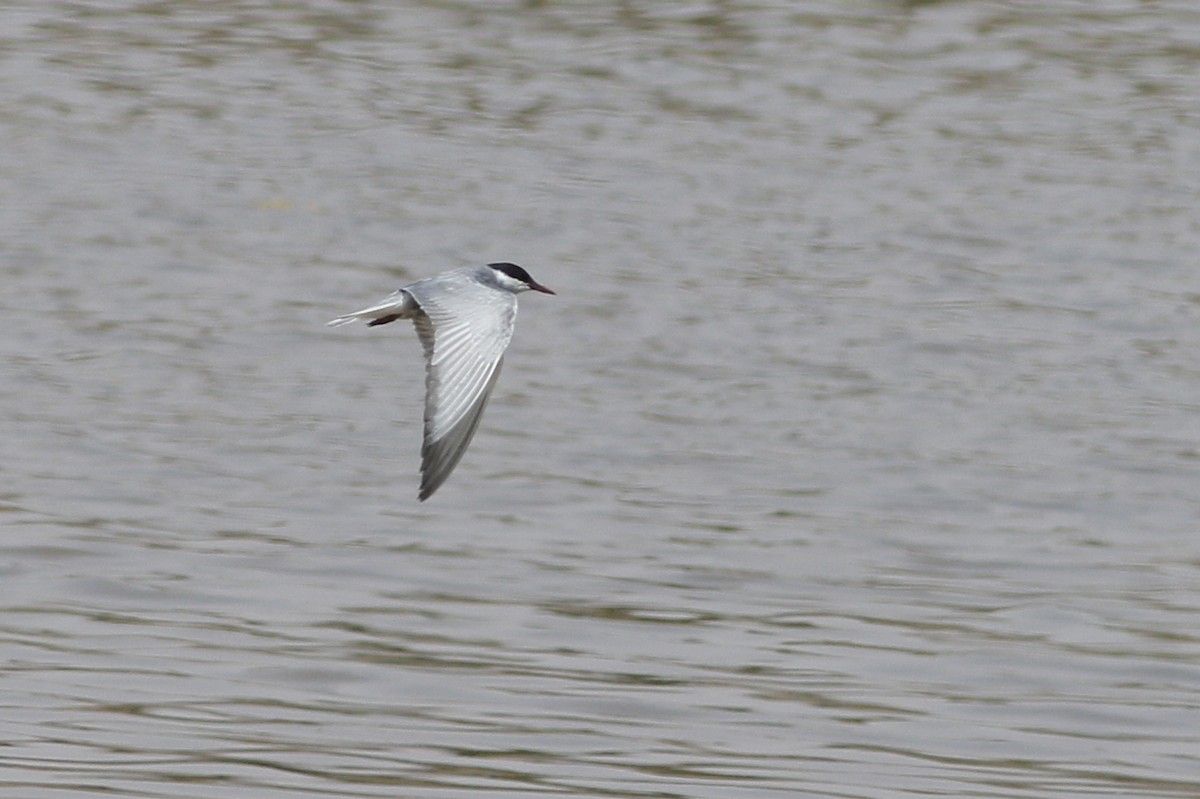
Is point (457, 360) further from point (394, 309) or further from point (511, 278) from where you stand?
point (511, 278)

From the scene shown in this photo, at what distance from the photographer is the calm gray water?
6.18 meters

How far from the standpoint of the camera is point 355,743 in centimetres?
592

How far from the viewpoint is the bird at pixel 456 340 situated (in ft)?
18.9

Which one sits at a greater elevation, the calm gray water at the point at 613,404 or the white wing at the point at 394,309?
the white wing at the point at 394,309

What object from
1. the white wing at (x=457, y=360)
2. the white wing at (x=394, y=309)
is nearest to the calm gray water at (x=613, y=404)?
the white wing at (x=457, y=360)

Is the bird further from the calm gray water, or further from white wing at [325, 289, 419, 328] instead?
the calm gray water

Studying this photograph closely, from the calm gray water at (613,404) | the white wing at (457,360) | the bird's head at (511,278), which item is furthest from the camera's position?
the bird's head at (511,278)

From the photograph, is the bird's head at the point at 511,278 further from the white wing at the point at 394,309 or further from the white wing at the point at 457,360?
the white wing at the point at 394,309

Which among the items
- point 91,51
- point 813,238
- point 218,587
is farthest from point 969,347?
point 91,51

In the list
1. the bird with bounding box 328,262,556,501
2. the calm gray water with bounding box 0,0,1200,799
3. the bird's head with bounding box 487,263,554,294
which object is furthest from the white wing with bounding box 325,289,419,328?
the calm gray water with bounding box 0,0,1200,799

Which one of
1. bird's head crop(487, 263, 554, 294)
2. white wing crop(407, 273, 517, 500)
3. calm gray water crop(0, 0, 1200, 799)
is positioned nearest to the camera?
white wing crop(407, 273, 517, 500)

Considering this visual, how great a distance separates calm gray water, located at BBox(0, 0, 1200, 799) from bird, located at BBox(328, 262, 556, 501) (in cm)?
73

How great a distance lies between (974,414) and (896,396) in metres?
0.32

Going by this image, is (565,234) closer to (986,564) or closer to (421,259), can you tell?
(421,259)
